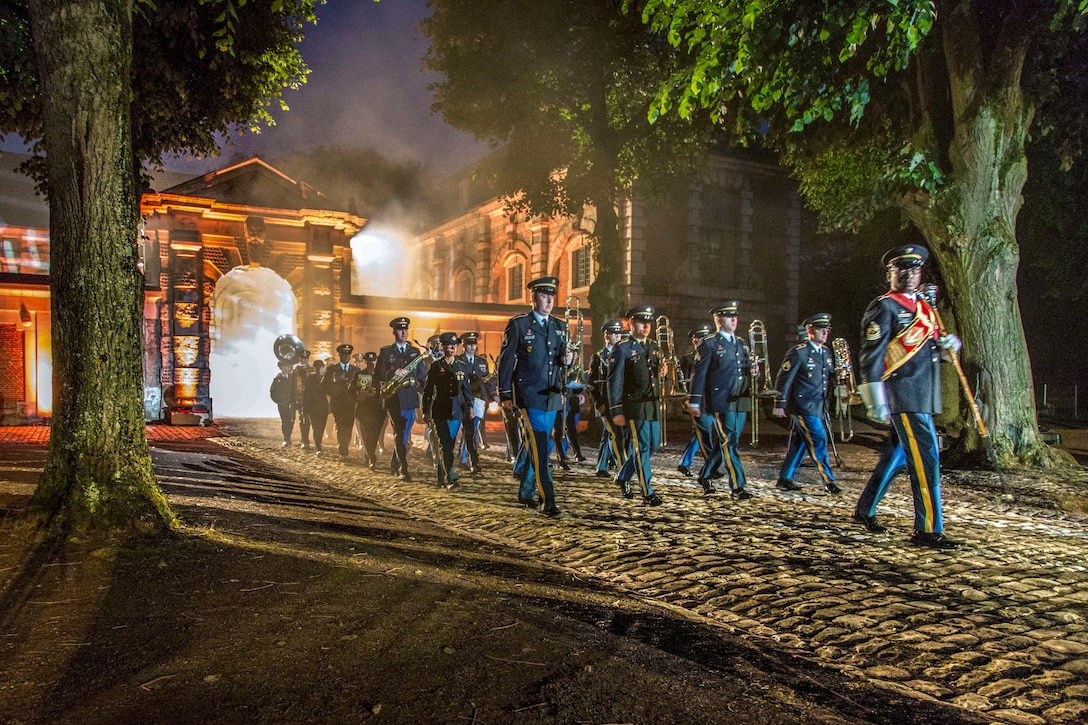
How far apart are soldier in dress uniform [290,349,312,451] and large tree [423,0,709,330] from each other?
702 centimetres

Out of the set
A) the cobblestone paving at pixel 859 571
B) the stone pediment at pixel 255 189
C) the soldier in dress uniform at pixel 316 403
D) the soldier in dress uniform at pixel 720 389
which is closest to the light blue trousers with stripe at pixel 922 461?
the cobblestone paving at pixel 859 571

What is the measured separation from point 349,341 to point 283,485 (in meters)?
19.3

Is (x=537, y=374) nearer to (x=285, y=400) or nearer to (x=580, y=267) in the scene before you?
(x=285, y=400)

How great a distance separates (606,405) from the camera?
408 inches

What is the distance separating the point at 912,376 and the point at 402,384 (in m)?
7.28

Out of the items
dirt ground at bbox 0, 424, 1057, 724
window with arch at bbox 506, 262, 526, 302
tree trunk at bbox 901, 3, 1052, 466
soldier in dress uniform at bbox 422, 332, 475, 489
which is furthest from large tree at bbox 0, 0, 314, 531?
window with arch at bbox 506, 262, 526, 302

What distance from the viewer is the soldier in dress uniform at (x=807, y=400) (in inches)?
360

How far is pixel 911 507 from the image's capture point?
8.25m

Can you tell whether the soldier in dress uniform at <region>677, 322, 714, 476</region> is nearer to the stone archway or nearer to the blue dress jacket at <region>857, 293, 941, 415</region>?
the blue dress jacket at <region>857, 293, 941, 415</region>

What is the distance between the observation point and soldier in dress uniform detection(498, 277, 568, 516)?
7621 millimetres

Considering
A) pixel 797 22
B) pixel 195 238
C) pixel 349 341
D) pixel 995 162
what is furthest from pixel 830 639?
pixel 195 238

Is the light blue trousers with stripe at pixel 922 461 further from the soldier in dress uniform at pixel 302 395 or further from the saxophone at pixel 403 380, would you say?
the soldier in dress uniform at pixel 302 395

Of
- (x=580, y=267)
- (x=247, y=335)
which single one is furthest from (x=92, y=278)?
(x=580, y=267)

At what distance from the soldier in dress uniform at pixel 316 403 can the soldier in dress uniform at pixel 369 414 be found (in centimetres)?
205
